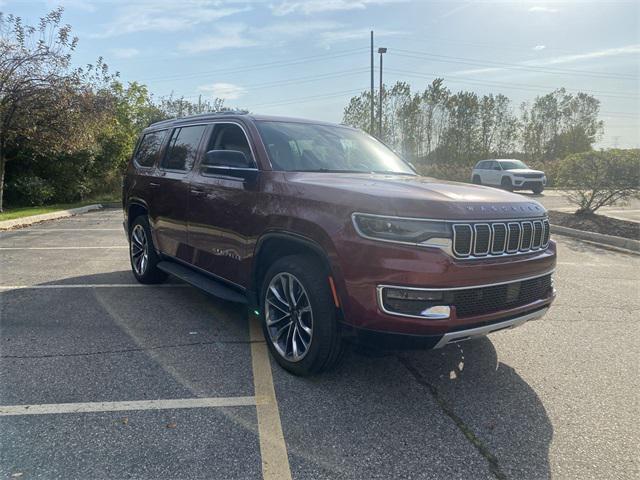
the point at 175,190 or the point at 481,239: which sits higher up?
the point at 175,190

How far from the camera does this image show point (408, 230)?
294 cm

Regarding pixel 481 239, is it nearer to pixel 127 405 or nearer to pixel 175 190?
pixel 127 405

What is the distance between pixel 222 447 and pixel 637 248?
9.47 metres

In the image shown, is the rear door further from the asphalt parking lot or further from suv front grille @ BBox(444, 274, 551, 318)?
suv front grille @ BBox(444, 274, 551, 318)

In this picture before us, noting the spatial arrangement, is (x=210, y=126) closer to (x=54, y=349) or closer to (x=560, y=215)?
(x=54, y=349)

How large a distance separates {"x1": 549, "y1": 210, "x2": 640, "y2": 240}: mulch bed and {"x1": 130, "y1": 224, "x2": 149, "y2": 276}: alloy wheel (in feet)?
30.9

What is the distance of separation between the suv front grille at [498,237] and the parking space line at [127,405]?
1.70 metres

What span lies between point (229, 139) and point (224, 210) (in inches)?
29.4

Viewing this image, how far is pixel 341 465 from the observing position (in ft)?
8.39

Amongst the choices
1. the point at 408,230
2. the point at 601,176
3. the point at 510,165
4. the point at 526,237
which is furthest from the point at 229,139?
the point at 510,165

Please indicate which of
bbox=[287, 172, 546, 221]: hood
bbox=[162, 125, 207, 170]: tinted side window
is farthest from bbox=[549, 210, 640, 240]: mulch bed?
bbox=[162, 125, 207, 170]: tinted side window

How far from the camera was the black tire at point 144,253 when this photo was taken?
5.91 meters

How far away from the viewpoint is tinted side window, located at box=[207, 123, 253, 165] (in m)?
4.28

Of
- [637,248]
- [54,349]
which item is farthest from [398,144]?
[54,349]
